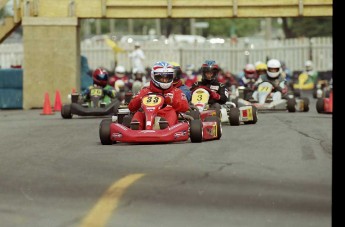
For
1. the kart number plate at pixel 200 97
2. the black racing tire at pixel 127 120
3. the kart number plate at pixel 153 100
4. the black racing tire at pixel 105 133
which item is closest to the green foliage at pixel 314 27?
the kart number plate at pixel 200 97

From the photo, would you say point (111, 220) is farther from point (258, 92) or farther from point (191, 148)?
point (258, 92)

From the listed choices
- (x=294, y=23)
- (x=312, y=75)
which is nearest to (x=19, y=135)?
(x=312, y=75)

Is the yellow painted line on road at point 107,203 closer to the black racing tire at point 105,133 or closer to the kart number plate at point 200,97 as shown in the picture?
the black racing tire at point 105,133

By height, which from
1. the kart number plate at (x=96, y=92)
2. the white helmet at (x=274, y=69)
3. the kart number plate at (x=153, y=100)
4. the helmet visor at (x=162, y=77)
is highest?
the helmet visor at (x=162, y=77)

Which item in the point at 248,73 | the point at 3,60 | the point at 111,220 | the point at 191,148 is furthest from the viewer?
the point at 3,60

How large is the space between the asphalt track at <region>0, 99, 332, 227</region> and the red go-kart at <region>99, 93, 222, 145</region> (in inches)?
5.4

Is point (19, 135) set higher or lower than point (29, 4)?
lower

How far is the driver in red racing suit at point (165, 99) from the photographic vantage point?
16.5 meters

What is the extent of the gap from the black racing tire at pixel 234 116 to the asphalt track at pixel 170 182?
201cm

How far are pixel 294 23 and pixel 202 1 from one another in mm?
43937

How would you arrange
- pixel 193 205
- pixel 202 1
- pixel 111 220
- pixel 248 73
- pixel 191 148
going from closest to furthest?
pixel 111 220
pixel 193 205
pixel 191 148
pixel 202 1
pixel 248 73

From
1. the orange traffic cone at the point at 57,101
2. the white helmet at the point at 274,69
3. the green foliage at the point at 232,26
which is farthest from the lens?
the green foliage at the point at 232,26

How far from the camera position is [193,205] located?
9.80m

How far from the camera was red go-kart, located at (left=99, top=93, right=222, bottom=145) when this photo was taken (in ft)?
52.7
